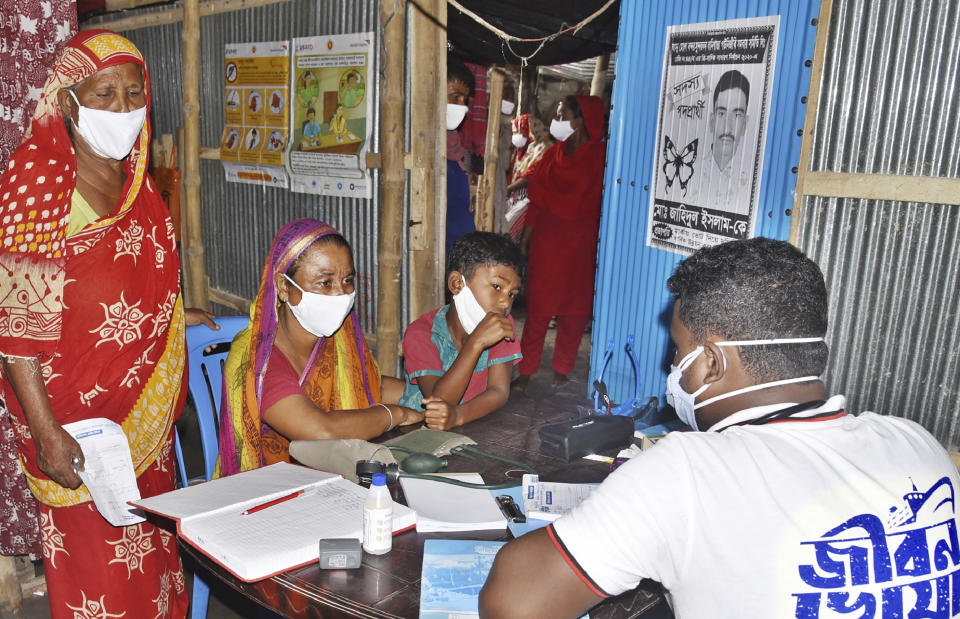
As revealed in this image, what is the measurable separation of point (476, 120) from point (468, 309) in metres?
3.85

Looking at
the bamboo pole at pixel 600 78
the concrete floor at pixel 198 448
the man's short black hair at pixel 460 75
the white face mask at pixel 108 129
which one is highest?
the bamboo pole at pixel 600 78

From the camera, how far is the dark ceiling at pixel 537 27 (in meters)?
4.56

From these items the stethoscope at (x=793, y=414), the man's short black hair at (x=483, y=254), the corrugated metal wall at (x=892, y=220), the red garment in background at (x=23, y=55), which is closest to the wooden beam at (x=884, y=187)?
the corrugated metal wall at (x=892, y=220)

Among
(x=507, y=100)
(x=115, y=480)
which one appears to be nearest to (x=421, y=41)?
(x=115, y=480)

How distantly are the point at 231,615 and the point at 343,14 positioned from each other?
11.2 feet

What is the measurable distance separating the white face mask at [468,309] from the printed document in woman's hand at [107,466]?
127cm

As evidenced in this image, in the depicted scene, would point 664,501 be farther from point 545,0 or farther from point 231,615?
point 545,0

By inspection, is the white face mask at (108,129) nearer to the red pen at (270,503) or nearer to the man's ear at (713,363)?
the red pen at (270,503)

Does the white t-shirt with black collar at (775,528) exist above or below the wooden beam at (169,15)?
below

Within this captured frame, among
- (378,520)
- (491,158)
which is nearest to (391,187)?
(378,520)

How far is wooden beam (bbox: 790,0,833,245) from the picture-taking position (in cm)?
254

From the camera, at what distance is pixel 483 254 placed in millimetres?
2766

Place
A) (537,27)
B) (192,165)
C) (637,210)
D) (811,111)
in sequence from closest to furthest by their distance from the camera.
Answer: (811,111), (637,210), (537,27), (192,165)

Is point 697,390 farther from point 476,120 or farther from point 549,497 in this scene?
point 476,120
